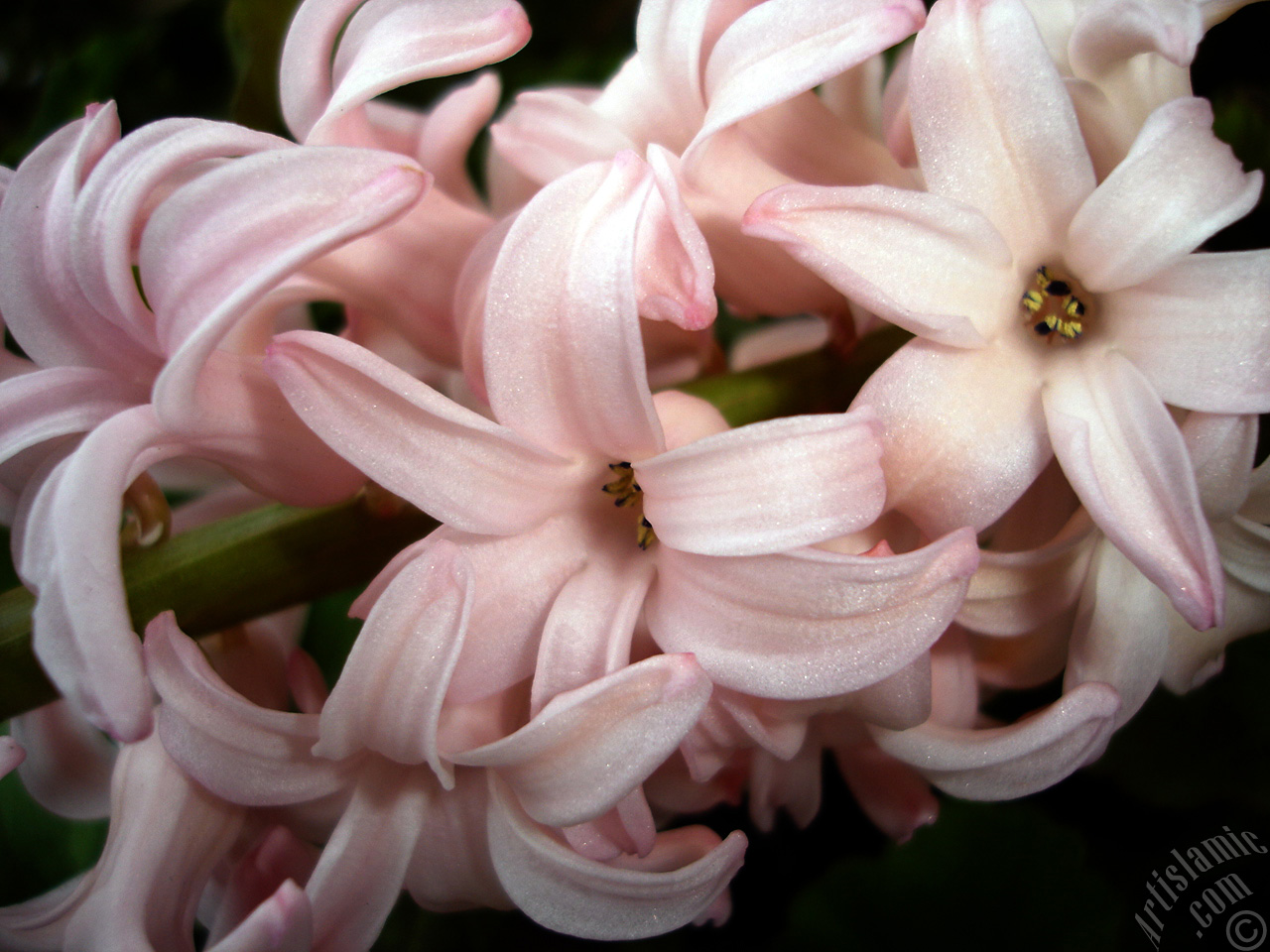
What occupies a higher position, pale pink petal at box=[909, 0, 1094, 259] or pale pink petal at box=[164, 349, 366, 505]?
pale pink petal at box=[909, 0, 1094, 259]

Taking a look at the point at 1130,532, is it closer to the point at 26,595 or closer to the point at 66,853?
the point at 26,595

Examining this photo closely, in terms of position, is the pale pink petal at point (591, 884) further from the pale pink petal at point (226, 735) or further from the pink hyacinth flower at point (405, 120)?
the pink hyacinth flower at point (405, 120)

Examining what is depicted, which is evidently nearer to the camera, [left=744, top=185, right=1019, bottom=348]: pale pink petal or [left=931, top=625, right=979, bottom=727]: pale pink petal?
[left=744, top=185, right=1019, bottom=348]: pale pink petal

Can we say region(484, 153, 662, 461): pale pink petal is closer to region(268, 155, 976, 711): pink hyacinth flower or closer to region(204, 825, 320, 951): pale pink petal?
region(268, 155, 976, 711): pink hyacinth flower

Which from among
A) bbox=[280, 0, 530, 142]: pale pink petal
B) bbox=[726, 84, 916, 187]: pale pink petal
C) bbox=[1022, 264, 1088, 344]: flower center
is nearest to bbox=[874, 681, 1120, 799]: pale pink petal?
bbox=[1022, 264, 1088, 344]: flower center

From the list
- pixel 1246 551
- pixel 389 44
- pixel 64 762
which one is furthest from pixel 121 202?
pixel 1246 551

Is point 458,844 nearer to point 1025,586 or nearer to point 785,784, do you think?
point 785,784

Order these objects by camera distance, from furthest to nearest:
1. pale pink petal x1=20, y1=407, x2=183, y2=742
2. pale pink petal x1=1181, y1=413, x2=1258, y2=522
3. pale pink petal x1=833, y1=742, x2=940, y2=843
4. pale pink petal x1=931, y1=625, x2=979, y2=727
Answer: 1. pale pink petal x1=833, y1=742, x2=940, y2=843
2. pale pink petal x1=931, y1=625, x2=979, y2=727
3. pale pink petal x1=1181, y1=413, x2=1258, y2=522
4. pale pink petal x1=20, y1=407, x2=183, y2=742
